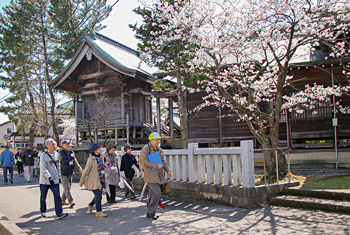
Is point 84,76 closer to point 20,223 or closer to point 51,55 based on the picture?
point 51,55

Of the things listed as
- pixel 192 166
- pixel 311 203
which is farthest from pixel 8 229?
pixel 311 203

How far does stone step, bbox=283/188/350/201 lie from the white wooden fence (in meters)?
1.16

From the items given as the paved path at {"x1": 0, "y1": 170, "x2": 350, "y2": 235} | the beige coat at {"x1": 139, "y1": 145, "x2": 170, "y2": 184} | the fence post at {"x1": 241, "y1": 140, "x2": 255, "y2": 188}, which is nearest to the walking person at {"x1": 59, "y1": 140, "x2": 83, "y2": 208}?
the paved path at {"x1": 0, "y1": 170, "x2": 350, "y2": 235}

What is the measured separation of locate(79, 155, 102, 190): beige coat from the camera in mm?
6520

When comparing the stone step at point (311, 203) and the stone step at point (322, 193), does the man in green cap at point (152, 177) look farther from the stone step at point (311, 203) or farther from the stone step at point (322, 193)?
the stone step at point (322, 193)

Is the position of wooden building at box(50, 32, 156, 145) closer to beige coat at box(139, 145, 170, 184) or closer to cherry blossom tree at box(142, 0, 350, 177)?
cherry blossom tree at box(142, 0, 350, 177)

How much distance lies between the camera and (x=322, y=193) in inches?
266

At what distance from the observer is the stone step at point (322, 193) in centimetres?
639

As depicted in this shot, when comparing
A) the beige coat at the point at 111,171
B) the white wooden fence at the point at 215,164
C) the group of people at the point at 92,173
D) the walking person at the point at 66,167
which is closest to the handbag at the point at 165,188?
the group of people at the point at 92,173

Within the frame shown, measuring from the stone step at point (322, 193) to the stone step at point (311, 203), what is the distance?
148mm

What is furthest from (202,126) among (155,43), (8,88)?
(8,88)

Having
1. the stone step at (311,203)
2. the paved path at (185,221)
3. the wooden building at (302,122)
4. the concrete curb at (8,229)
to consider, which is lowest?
the paved path at (185,221)

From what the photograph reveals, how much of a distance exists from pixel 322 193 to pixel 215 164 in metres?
2.46

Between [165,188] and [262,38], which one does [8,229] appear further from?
[262,38]
